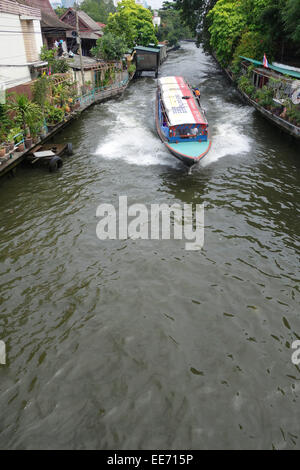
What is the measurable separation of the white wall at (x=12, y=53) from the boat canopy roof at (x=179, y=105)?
35.5ft

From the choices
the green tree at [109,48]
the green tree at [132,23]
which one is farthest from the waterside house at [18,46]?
the green tree at [132,23]

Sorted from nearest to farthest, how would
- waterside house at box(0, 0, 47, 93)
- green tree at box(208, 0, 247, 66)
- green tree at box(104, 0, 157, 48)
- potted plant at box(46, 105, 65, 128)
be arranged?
waterside house at box(0, 0, 47, 93) < potted plant at box(46, 105, 65, 128) < green tree at box(208, 0, 247, 66) < green tree at box(104, 0, 157, 48)

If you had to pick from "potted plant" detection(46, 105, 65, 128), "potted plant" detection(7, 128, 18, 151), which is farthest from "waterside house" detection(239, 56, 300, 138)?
"potted plant" detection(7, 128, 18, 151)

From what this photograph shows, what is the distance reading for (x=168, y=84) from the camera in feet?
87.1

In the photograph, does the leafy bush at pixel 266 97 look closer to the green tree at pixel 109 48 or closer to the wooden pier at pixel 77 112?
the wooden pier at pixel 77 112

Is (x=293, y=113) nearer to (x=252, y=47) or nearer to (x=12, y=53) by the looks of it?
(x=252, y=47)

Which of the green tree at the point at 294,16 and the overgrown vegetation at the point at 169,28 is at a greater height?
the overgrown vegetation at the point at 169,28

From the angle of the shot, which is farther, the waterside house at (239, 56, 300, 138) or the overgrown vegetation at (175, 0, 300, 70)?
the overgrown vegetation at (175, 0, 300, 70)

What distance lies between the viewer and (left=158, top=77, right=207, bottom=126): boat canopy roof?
62.6 feet

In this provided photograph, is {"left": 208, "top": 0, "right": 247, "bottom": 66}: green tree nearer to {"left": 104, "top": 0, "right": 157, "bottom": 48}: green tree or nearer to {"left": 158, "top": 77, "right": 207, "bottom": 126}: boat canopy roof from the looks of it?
{"left": 104, "top": 0, "right": 157, "bottom": 48}: green tree

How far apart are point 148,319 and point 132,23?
60.7 m

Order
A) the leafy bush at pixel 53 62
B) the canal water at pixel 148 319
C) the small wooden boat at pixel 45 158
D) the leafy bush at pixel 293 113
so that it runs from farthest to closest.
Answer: the leafy bush at pixel 53 62
the leafy bush at pixel 293 113
the small wooden boat at pixel 45 158
the canal water at pixel 148 319

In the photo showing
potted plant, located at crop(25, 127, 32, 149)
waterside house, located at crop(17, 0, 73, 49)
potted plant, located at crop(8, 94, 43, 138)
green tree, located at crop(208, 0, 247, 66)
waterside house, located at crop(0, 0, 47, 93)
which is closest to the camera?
potted plant, located at crop(8, 94, 43, 138)

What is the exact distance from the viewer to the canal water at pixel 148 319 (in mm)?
6527
